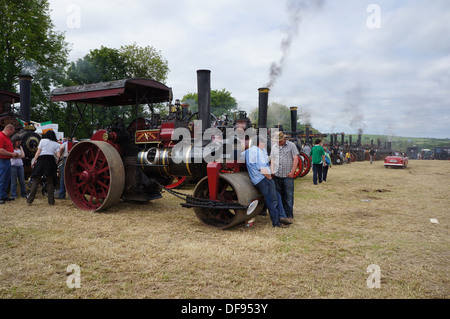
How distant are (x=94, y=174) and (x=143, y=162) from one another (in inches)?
34.4

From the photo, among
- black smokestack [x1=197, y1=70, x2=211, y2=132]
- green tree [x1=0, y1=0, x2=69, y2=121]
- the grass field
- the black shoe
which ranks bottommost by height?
the grass field

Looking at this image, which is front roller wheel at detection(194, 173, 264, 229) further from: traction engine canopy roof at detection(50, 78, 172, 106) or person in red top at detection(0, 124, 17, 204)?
person in red top at detection(0, 124, 17, 204)

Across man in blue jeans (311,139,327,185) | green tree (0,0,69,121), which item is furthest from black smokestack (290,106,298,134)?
green tree (0,0,69,121)

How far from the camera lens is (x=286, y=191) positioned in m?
4.73

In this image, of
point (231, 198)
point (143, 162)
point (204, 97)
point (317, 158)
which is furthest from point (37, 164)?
point (317, 158)

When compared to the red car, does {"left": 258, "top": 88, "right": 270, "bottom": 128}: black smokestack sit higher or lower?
higher

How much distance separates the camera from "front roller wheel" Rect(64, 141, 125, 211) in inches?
199

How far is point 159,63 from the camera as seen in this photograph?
96.1 feet

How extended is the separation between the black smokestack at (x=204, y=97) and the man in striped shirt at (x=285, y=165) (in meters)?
1.14

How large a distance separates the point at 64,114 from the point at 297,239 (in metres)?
21.8

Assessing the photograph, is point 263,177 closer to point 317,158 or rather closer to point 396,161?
point 317,158

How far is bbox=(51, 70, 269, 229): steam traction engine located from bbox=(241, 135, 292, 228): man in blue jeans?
4.4 inches
